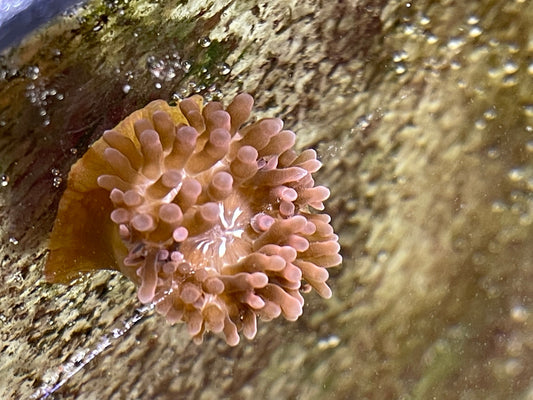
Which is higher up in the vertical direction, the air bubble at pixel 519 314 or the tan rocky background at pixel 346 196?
the tan rocky background at pixel 346 196

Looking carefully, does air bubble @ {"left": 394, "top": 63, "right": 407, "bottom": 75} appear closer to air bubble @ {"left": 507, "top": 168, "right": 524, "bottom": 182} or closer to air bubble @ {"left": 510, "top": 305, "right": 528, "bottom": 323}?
air bubble @ {"left": 507, "top": 168, "right": 524, "bottom": 182}

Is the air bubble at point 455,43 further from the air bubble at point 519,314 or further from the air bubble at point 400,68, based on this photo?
the air bubble at point 519,314

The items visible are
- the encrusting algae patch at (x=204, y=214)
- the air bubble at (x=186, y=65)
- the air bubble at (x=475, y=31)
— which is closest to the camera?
the encrusting algae patch at (x=204, y=214)

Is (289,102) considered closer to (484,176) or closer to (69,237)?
(484,176)

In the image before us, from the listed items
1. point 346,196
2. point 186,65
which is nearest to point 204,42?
point 186,65

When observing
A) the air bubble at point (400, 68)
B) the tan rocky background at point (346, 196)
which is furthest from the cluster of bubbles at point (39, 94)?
the air bubble at point (400, 68)

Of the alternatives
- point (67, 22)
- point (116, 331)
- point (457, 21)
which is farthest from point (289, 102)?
point (116, 331)
